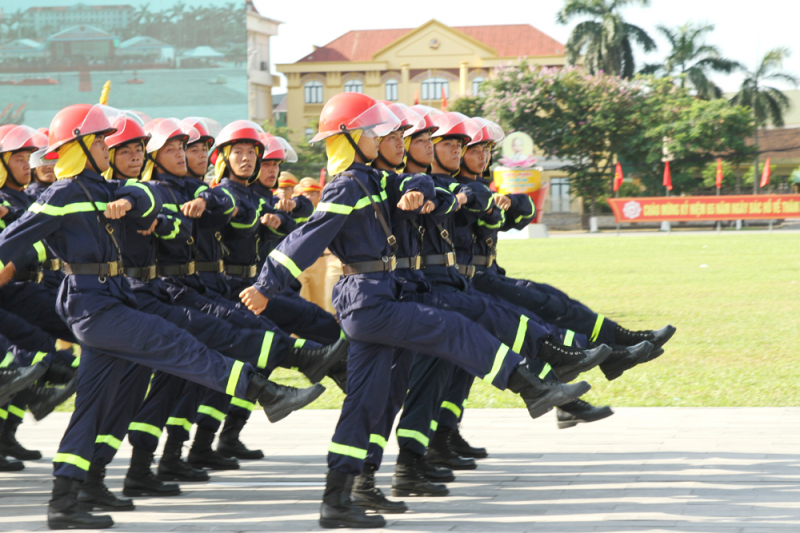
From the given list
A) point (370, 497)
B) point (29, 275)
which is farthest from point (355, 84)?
point (370, 497)

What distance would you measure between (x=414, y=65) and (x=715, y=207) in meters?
33.6

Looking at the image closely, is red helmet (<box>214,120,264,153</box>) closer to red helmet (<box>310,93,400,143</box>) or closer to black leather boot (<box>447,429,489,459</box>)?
red helmet (<box>310,93,400,143</box>)

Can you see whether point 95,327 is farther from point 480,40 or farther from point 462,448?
point 480,40

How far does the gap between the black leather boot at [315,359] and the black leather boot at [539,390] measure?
1165 millimetres

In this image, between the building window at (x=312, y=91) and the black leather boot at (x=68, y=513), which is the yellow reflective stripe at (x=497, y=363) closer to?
the black leather boot at (x=68, y=513)

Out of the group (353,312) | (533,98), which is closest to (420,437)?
(353,312)

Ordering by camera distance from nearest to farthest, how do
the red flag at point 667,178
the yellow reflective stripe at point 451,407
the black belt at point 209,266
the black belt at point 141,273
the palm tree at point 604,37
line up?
the black belt at point 141,273, the black belt at point 209,266, the yellow reflective stripe at point 451,407, the red flag at point 667,178, the palm tree at point 604,37

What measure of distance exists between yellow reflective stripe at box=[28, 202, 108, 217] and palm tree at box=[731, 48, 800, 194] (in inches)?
2229

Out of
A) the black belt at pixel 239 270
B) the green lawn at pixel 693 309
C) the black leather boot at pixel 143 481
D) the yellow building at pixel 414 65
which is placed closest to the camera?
the black leather boot at pixel 143 481

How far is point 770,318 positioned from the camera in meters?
14.0

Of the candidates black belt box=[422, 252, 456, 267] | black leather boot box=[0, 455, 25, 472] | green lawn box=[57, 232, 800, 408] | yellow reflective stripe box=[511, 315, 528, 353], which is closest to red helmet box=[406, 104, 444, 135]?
black belt box=[422, 252, 456, 267]

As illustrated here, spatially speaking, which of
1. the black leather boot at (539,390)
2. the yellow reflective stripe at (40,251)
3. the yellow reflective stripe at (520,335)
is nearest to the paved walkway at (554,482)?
the black leather boot at (539,390)

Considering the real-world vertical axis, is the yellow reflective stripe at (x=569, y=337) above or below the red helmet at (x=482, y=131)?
below

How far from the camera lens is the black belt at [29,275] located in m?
6.82
